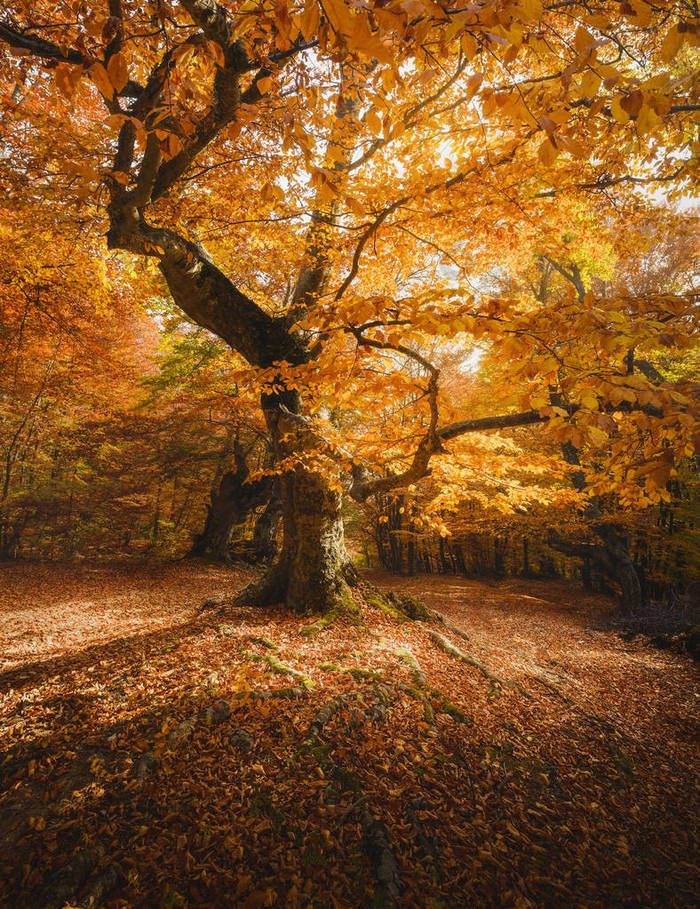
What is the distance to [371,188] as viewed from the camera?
17.9 feet

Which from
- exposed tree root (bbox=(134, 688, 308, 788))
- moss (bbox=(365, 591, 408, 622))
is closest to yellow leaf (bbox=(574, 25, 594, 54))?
exposed tree root (bbox=(134, 688, 308, 788))

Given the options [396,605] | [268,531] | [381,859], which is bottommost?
[381,859]

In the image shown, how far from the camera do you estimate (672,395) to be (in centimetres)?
196

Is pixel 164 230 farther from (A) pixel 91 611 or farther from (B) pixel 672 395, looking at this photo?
(A) pixel 91 611

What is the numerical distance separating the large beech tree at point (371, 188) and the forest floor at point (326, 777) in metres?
1.99

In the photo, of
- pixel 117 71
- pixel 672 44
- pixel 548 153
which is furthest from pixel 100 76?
pixel 672 44

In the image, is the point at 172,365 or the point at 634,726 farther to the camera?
the point at 172,365

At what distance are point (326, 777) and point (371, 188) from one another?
677 centimetres

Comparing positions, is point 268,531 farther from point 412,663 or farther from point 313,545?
point 412,663

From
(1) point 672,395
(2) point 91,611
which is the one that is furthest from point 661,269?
(2) point 91,611

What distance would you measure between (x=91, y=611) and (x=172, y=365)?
6416mm

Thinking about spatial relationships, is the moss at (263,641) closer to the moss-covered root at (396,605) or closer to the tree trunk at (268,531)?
the moss-covered root at (396,605)

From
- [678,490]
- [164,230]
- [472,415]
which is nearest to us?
[164,230]

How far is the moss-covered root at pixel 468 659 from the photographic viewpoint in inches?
190
